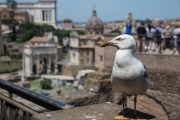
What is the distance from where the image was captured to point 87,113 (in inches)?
80.2

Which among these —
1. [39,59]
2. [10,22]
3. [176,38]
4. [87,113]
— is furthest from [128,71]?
[10,22]

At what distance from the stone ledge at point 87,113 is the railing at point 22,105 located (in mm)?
82

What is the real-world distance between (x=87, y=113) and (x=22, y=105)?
572mm

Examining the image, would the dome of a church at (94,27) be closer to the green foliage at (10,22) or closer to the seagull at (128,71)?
the green foliage at (10,22)

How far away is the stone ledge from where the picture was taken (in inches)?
75.0

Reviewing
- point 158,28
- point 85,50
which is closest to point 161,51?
point 158,28

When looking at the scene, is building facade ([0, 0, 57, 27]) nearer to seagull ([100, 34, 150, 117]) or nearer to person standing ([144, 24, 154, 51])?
person standing ([144, 24, 154, 51])

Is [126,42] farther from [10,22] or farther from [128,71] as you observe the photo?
[10,22]

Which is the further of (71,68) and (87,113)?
(71,68)

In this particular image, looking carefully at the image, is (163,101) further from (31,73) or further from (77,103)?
(31,73)

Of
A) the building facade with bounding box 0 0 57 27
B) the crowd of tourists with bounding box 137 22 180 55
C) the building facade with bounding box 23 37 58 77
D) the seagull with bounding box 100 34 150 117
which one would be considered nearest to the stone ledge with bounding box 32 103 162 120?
the seagull with bounding box 100 34 150 117

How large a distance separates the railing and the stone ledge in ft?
0.27

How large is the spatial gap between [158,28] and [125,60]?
669cm

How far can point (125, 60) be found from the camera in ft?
6.52
